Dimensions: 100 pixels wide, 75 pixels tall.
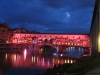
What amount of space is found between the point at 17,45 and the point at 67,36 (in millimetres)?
25680

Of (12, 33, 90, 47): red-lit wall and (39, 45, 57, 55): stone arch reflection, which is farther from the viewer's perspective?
(12, 33, 90, 47): red-lit wall

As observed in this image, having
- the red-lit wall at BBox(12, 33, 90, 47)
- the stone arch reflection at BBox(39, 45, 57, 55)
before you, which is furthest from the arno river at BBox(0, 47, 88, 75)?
the red-lit wall at BBox(12, 33, 90, 47)

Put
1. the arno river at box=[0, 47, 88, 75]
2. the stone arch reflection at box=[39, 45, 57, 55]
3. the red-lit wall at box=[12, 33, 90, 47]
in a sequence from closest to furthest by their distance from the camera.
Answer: the arno river at box=[0, 47, 88, 75]
the stone arch reflection at box=[39, 45, 57, 55]
the red-lit wall at box=[12, 33, 90, 47]

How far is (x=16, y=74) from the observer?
37.0 metres

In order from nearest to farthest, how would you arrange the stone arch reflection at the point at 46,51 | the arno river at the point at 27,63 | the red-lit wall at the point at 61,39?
the arno river at the point at 27,63 → the stone arch reflection at the point at 46,51 → the red-lit wall at the point at 61,39

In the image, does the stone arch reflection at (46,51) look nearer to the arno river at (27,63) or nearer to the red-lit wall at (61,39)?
the red-lit wall at (61,39)

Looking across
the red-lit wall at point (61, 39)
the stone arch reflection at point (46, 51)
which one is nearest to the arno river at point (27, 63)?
the stone arch reflection at point (46, 51)

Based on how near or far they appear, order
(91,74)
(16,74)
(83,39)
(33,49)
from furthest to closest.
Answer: (83,39) → (33,49) → (16,74) → (91,74)

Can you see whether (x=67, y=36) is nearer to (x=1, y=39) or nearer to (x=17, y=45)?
(x=17, y=45)

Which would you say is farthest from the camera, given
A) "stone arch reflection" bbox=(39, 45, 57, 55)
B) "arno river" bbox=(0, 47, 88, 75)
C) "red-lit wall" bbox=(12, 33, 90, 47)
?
"red-lit wall" bbox=(12, 33, 90, 47)

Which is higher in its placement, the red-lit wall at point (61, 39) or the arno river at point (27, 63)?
the red-lit wall at point (61, 39)

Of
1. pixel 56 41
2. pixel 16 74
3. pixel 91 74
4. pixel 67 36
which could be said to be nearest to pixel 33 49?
pixel 56 41

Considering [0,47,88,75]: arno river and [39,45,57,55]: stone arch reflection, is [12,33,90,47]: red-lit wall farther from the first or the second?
[0,47,88,75]: arno river

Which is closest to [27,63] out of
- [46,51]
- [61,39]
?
[61,39]
